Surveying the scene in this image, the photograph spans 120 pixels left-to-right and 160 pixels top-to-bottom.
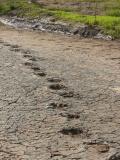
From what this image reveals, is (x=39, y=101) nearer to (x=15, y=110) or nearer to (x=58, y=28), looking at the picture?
(x=15, y=110)

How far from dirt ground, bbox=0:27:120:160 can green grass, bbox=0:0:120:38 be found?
15.4 ft

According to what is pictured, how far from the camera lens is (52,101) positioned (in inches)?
478

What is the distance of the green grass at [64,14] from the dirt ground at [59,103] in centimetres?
468

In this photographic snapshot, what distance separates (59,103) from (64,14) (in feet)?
59.2

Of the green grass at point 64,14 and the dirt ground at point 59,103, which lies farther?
the green grass at point 64,14

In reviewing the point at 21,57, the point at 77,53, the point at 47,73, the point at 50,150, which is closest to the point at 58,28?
the point at 77,53

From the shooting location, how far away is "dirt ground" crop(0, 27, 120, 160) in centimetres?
927

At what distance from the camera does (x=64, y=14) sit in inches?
1158

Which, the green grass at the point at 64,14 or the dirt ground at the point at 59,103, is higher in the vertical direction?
the green grass at the point at 64,14

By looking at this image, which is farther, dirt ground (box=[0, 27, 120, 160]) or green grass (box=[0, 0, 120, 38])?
green grass (box=[0, 0, 120, 38])

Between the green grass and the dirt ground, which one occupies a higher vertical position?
the green grass

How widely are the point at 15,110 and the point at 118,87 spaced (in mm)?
3703

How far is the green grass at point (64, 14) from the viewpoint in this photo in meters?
25.0

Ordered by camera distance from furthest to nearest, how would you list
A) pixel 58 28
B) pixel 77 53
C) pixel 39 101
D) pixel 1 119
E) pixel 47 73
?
pixel 58 28 < pixel 77 53 < pixel 47 73 < pixel 39 101 < pixel 1 119
